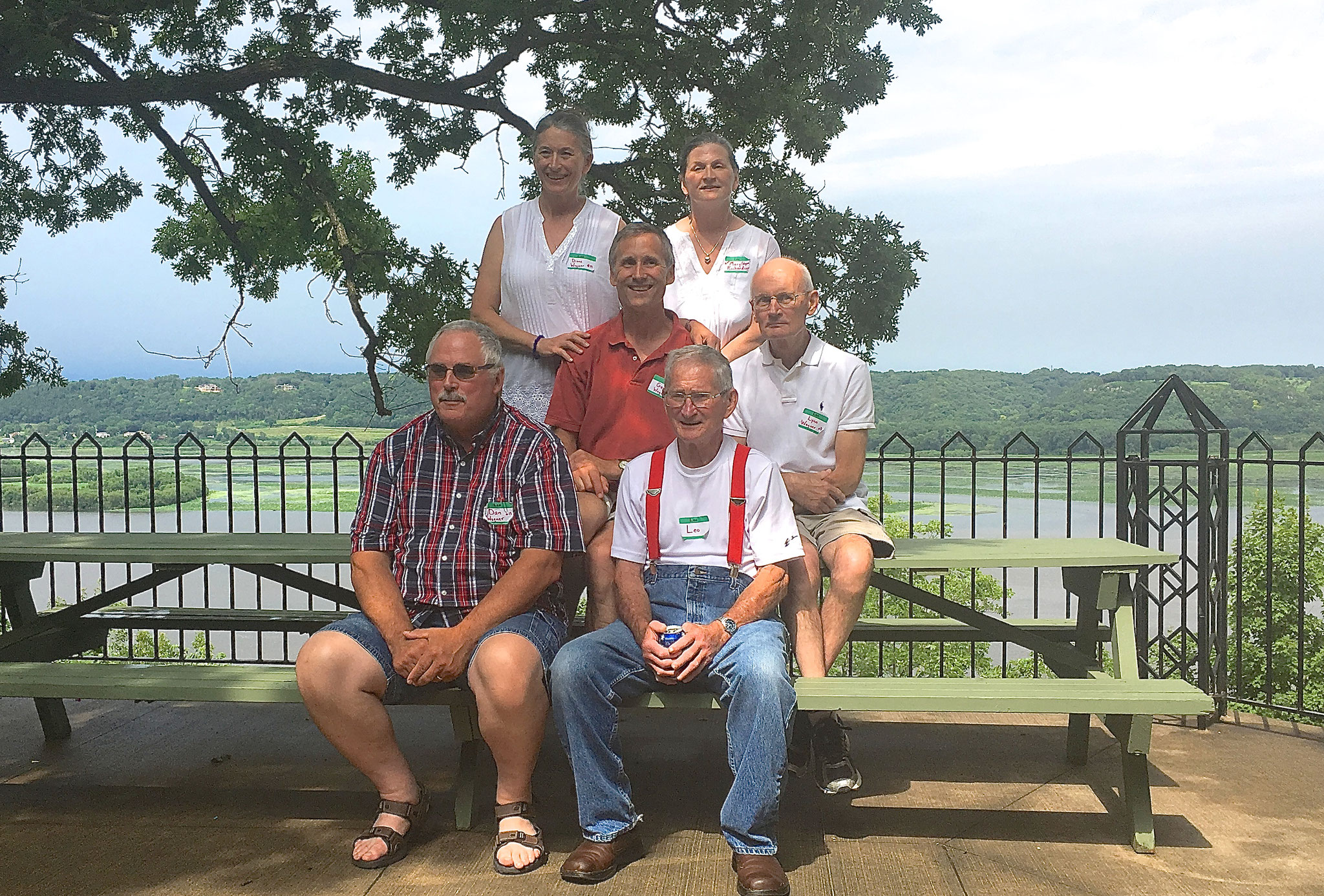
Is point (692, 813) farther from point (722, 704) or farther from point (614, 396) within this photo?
point (614, 396)

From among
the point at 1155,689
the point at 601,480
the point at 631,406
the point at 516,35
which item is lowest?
the point at 1155,689

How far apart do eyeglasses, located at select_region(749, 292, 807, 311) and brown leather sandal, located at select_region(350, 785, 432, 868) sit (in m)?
2.11

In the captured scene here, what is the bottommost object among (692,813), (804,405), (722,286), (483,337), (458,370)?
(692,813)

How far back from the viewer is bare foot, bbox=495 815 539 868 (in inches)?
131

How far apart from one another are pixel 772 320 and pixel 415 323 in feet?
20.1

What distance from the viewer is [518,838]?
338 centimetres

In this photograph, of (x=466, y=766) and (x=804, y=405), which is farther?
(x=804, y=405)

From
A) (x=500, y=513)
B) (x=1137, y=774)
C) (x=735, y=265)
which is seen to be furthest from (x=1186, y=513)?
(x=500, y=513)

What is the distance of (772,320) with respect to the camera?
4.05 meters

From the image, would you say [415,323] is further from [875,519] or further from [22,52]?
[875,519]

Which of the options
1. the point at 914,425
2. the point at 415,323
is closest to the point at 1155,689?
the point at 914,425

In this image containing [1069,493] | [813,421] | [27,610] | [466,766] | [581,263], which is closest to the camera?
[466,766]

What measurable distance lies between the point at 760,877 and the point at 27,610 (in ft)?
12.4

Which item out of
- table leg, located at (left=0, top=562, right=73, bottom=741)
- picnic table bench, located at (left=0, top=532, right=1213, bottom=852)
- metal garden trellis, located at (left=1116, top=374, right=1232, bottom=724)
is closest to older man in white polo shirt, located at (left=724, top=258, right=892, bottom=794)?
picnic table bench, located at (left=0, top=532, right=1213, bottom=852)
